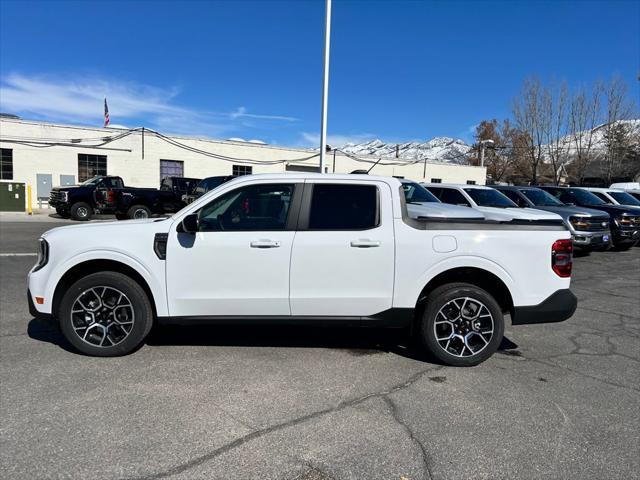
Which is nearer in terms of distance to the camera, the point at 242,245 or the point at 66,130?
the point at 242,245

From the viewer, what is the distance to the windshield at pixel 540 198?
13.6 meters

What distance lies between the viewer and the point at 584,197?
50.2 feet

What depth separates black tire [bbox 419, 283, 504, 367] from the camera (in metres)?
4.36

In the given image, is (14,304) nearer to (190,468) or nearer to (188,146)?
(190,468)

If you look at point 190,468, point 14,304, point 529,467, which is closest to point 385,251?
point 529,467

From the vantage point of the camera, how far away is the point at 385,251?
14.1ft

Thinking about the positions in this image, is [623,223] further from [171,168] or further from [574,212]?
[171,168]

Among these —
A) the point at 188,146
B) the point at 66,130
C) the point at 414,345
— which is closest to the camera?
the point at 414,345

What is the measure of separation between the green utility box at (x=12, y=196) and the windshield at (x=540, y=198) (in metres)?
21.7

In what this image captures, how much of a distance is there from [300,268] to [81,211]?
1799cm

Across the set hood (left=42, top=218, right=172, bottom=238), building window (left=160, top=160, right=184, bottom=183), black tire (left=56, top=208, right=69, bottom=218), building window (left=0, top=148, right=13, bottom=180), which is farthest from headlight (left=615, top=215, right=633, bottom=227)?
building window (left=0, top=148, right=13, bottom=180)

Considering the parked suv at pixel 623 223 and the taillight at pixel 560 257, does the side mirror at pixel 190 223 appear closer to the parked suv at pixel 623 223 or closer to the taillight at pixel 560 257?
the taillight at pixel 560 257

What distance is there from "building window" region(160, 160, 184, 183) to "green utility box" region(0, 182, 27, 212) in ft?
24.2

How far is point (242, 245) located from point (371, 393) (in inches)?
67.2
